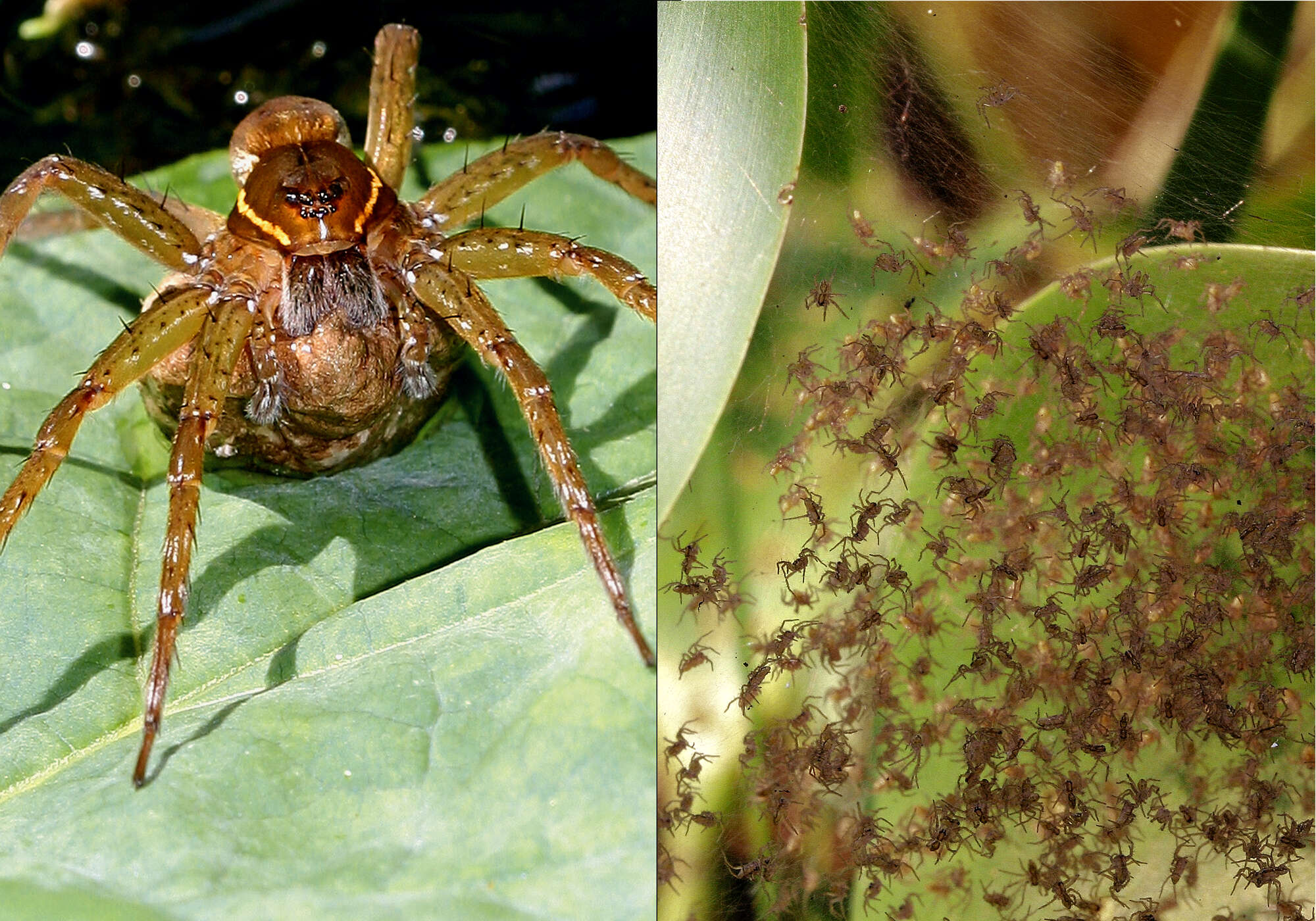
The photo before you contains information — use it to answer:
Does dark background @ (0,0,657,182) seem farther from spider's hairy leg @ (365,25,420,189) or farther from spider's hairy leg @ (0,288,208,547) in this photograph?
spider's hairy leg @ (0,288,208,547)

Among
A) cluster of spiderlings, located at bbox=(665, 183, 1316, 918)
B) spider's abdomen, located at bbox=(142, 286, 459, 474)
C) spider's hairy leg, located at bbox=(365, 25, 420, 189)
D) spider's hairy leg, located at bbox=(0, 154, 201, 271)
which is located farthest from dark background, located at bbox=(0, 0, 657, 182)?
cluster of spiderlings, located at bbox=(665, 183, 1316, 918)

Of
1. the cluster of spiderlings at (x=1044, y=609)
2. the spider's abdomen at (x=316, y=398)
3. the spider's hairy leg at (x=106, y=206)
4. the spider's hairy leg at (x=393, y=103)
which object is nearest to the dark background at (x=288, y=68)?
the spider's hairy leg at (x=393, y=103)

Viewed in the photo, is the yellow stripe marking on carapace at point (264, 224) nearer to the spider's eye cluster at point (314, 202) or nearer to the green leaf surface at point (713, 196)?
the spider's eye cluster at point (314, 202)

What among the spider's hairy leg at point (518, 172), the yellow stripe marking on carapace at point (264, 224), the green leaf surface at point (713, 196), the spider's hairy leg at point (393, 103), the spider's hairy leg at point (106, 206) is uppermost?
the spider's hairy leg at point (393, 103)

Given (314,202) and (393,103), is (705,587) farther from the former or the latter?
(393,103)

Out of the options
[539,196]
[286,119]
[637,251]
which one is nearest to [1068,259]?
[637,251]

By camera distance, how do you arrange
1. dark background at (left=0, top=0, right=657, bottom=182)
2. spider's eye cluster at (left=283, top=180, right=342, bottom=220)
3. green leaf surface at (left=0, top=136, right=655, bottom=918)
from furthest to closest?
1. dark background at (left=0, top=0, right=657, bottom=182)
2. spider's eye cluster at (left=283, top=180, right=342, bottom=220)
3. green leaf surface at (left=0, top=136, right=655, bottom=918)

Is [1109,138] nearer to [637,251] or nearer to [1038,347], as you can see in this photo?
[1038,347]

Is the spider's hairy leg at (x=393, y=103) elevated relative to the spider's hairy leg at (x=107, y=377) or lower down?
elevated
